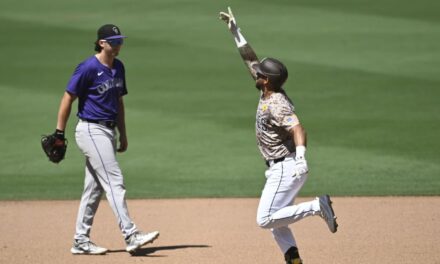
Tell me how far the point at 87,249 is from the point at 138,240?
546 mm

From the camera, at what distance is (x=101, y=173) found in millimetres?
8531

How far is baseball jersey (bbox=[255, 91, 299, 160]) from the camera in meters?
7.30

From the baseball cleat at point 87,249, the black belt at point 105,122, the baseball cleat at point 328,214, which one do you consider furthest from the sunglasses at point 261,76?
the baseball cleat at point 87,249

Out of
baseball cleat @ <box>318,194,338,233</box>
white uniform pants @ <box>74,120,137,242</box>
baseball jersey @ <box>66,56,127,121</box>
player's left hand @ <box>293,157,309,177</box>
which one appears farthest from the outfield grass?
player's left hand @ <box>293,157,309,177</box>

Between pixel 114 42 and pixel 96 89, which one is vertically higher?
pixel 114 42

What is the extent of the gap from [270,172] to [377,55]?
469 inches

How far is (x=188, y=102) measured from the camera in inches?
647

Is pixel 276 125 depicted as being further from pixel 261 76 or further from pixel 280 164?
pixel 261 76

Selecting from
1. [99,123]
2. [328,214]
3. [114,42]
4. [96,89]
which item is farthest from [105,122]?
[328,214]

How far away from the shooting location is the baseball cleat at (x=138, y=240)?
8297 mm

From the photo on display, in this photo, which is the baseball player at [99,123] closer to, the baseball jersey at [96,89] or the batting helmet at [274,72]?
the baseball jersey at [96,89]

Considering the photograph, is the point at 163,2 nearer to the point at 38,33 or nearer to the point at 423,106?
the point at 38,33

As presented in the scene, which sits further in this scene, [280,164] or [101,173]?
[101,173]

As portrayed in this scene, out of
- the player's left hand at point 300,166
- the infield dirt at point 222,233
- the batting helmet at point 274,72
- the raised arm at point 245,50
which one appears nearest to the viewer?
the player's left hand at point 300,166
